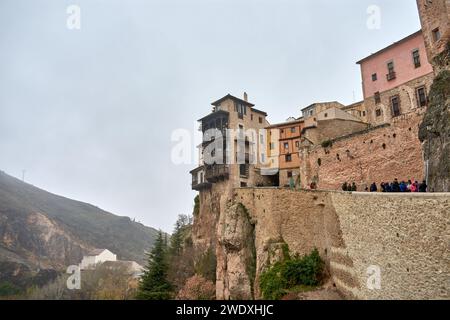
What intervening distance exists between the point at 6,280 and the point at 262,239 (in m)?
73.1

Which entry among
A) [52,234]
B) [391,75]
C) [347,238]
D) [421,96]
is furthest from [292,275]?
[52,234]

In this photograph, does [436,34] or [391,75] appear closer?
[436,34]

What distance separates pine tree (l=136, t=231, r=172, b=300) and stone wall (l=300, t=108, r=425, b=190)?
56.5 ft

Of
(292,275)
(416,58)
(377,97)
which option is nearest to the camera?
(292,275)

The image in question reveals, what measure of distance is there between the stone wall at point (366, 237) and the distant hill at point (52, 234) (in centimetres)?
7682

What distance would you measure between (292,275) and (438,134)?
11.3 metres

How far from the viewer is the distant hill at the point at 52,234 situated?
3519 inches

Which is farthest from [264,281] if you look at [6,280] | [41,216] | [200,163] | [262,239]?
[41,216]

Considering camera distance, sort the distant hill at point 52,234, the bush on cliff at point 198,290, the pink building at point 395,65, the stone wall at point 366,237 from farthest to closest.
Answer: the distant hill at point 52,234, the bush on cliff at point 198,290, the pink building at point 395,65, the stone wall at point 366,237

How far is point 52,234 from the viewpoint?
100 metres

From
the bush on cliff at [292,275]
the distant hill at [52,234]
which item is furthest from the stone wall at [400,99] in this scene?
the distant hill at [52,234]

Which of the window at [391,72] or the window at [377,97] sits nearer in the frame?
the window at [391,72]

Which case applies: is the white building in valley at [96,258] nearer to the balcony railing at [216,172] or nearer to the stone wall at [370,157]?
the balcony railing at [216,172]

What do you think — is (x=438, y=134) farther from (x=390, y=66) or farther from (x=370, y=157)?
(x=390, y=66)
